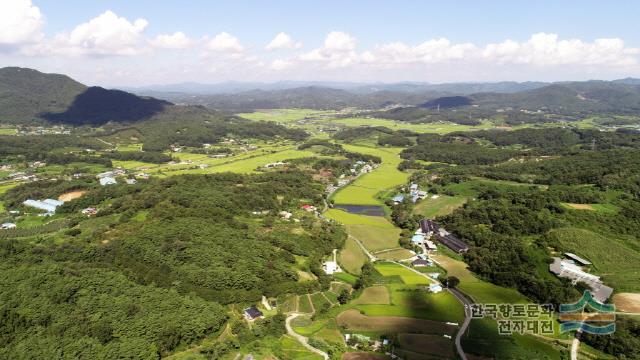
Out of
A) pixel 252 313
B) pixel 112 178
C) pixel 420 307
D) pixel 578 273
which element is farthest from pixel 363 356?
pixel 112 178

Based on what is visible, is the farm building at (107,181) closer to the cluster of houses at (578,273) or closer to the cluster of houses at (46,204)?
the cluster of houses at (46,204)

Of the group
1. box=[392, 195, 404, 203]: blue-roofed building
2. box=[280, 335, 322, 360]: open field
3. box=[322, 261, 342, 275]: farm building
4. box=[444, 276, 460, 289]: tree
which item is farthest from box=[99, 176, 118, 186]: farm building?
box=[444, 276, 460, 289]: tree

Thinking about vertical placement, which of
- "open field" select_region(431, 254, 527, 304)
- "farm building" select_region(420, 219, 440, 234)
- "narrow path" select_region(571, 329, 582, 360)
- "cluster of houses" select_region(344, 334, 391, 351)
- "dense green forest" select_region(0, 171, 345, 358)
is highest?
"dense green forest" select_region(0, 171, 345, 358)

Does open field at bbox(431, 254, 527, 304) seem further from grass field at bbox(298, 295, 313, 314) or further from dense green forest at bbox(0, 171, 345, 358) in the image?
grass field at bbox(298, 295, 313, 314)

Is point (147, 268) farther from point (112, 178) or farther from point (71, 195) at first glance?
point (112, 178)

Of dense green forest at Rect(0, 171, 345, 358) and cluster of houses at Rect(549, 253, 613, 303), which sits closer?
dense green forest at Rect(0, 171, 345, 358)

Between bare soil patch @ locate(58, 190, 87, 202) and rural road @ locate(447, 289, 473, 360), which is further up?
bare soil patch @ locate(58, 190, 87, 202)

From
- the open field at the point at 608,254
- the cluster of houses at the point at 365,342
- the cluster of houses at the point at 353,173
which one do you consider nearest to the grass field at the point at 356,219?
the cluster of houses at the point at 353,173

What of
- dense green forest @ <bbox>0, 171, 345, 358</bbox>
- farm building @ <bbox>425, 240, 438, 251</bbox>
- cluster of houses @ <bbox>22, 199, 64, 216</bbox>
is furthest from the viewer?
cluster of houses @ <bbox>22, 199, 64, 216</bbox>

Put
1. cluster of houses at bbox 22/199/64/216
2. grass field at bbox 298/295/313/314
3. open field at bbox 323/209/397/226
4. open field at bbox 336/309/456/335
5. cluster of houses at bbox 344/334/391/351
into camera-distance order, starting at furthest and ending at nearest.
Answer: open field at bbox 323/209/397/226, cluster of houses at bbox 22/199/64/216, grass field at bbox 298/295/313/314, open field at bbox 336/309/456/335, cluster of houses at bbox 344/334/391/351
